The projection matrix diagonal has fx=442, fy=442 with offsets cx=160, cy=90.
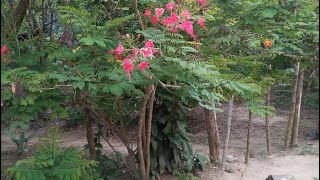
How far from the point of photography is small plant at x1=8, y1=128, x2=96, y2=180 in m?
4.01

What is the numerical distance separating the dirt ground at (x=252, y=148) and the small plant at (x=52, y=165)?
1.79 feet

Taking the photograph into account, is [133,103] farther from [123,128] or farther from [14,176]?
[14,176]

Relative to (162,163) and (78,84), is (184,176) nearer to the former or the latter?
(162,163)

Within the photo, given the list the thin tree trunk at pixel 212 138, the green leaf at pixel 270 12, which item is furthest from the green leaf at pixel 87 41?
the thin tree trunk at pixel 212 138

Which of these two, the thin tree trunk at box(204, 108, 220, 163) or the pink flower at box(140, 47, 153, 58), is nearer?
the pink flower at box(140, 47, 153, 58)

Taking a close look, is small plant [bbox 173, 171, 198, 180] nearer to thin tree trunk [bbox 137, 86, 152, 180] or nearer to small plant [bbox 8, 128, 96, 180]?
thin tree trunk [bbox 137, 86, 152, 180]

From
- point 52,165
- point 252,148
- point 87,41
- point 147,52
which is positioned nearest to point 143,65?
point 147,52

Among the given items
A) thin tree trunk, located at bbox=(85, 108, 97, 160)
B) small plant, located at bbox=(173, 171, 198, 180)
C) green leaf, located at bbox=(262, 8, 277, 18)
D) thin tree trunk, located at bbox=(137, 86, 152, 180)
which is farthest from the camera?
small plant, located at bbox=(173, 171, 198, 180)

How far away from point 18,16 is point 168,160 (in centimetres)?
263

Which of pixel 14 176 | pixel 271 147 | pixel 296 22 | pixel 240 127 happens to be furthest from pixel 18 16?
pixel 240 127

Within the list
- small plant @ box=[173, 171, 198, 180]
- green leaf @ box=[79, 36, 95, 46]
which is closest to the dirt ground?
small plant @ box=[173, 171, 198, 180]

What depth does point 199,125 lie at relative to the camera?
966 centimetres

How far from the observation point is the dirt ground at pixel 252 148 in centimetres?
638

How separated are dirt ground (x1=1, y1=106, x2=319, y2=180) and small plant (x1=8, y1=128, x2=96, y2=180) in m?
0.55
